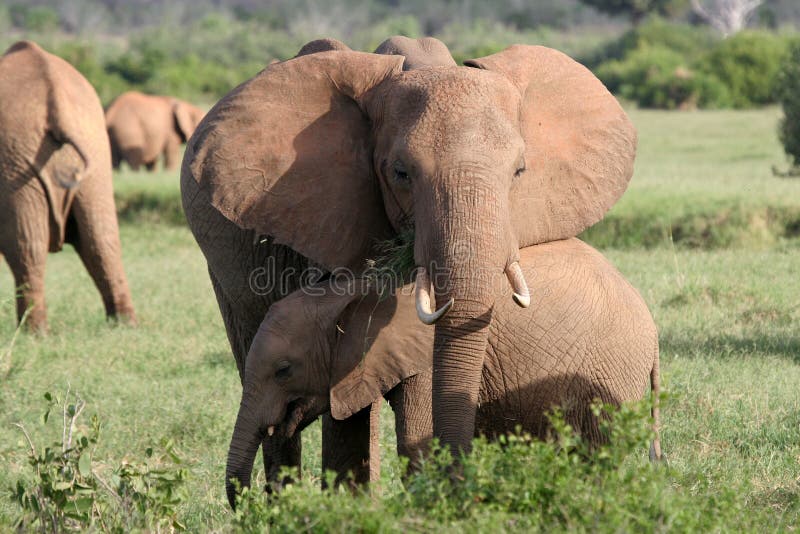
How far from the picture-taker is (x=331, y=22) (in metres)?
77.4

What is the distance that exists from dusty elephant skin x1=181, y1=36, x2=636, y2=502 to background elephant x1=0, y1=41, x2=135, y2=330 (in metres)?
4.16

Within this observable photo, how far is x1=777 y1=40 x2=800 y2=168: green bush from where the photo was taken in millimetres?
10617

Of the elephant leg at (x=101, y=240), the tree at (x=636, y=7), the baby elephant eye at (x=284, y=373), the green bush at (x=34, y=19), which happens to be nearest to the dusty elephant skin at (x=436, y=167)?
the baby elephant eye at (x=284, y=373)

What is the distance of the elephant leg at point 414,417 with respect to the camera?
4.52 m

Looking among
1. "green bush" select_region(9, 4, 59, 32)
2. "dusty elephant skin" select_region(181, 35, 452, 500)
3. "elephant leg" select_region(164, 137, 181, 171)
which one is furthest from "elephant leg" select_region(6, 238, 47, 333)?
"green bush" select_region(9, 4, 59, 32)

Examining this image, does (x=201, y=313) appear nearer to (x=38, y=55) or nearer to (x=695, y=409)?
(x=38, y=55)

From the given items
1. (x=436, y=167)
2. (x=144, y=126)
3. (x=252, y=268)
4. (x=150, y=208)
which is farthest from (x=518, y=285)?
(x=144, y=126)

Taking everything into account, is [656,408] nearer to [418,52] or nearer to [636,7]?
[418,52]

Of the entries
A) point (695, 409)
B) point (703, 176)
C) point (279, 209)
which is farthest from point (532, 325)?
point (703, 176)

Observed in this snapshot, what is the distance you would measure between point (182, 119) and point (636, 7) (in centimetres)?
4025

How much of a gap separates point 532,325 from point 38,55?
5.87m

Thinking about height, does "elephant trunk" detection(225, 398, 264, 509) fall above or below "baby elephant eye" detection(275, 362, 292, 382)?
below

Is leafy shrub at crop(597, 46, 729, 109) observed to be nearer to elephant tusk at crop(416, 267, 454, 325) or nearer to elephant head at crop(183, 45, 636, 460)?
elephant head at crop(183, 45, 636, 460)

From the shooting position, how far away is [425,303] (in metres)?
4.09
